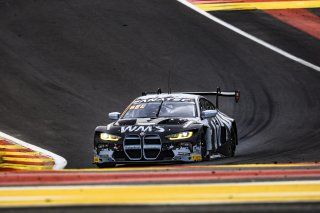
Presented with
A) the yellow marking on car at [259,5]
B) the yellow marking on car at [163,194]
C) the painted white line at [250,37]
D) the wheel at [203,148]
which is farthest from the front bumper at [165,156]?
the yellow marking on car at [259,5]

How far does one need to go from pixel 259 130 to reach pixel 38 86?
20.2 ft

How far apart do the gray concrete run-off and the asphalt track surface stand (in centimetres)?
3

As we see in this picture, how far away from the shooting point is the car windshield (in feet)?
50.2

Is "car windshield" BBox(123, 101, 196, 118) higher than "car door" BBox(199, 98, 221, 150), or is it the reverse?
"car windshield" BBox(123, 101, 196, 118)

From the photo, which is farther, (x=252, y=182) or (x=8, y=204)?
(x=252, y=182)

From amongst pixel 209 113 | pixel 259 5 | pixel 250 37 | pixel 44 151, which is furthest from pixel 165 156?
pixel 259 5

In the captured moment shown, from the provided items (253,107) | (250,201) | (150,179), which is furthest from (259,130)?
(250,201)

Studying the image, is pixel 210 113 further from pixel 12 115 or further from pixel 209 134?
pixel 12 115

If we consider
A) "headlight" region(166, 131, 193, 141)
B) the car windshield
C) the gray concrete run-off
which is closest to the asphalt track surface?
the gray concrete run-off

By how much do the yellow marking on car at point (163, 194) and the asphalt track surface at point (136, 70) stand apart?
6.44 metres

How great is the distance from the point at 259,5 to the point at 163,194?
26.5 metres

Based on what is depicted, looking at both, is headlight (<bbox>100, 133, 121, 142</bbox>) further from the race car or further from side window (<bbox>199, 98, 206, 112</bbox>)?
side window (<bbox>199, 98, 206, 112</bbox>)

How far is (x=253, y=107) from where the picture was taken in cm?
2327

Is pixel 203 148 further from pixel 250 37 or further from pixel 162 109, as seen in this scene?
pixel 250 37
